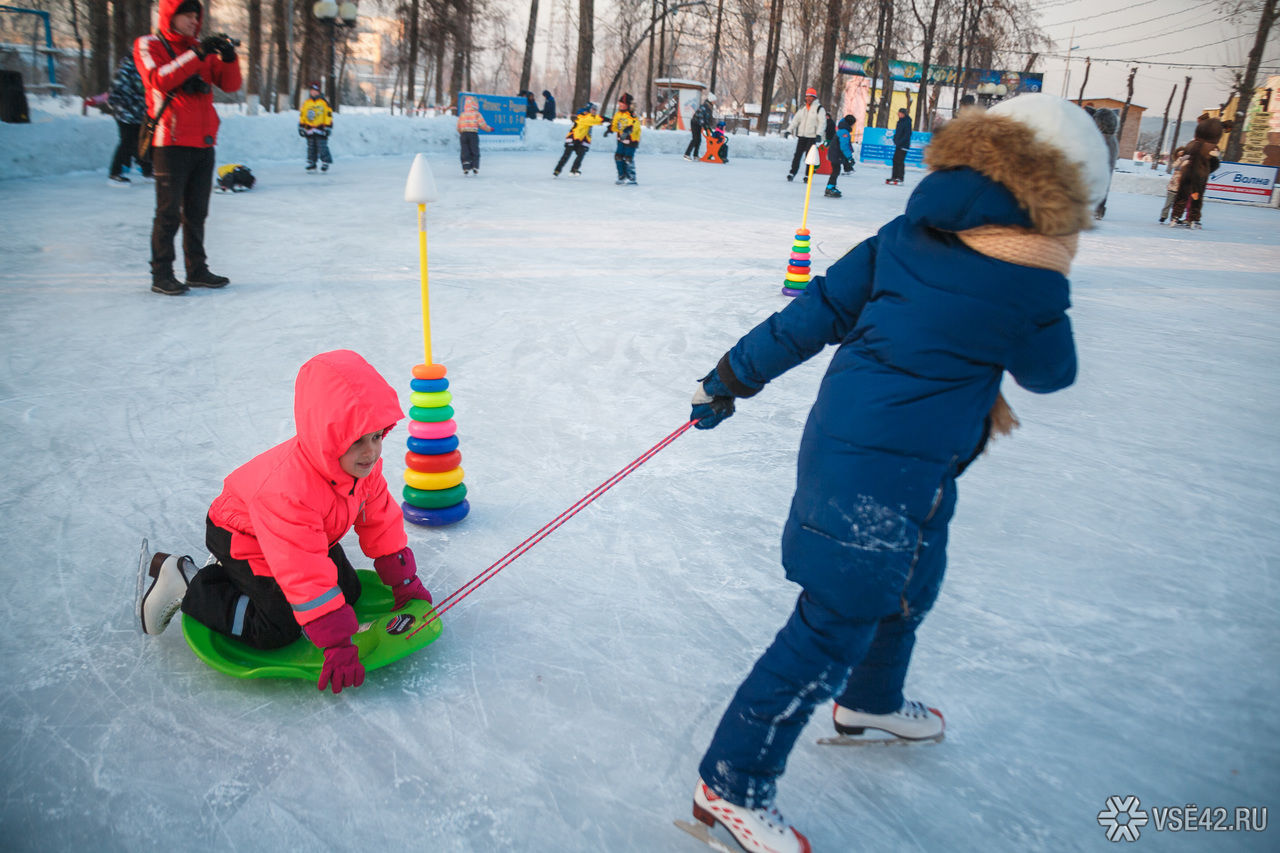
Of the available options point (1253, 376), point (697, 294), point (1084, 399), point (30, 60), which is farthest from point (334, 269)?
point (30, 60)

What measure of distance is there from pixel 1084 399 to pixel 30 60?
2438 centimetres

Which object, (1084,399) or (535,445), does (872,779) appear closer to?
(535,445)

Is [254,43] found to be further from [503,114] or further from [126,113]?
[126,113]

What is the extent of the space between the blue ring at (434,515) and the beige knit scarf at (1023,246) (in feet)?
6.63

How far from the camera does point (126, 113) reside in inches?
376

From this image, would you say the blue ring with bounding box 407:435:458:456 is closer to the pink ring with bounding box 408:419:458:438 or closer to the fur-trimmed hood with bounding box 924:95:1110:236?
the pink ring with bounding box 408:419:458:438

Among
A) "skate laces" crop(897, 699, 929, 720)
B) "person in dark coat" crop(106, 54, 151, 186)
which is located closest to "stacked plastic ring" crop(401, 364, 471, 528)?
"skate laces" crop(897, 699, 929, 720)

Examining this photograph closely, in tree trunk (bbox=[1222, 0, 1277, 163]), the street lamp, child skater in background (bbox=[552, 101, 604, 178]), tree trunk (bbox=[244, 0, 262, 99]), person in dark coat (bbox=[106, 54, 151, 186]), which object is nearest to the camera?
person in dark coat (bbox=[106, 54, 151, 186])

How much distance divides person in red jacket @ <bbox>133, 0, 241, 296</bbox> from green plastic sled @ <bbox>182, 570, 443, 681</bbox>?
4.21 meters

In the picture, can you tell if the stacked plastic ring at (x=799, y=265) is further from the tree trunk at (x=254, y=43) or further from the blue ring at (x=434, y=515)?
the tree trunk at (x=254, y=43)

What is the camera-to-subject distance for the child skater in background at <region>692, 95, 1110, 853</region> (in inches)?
55.7

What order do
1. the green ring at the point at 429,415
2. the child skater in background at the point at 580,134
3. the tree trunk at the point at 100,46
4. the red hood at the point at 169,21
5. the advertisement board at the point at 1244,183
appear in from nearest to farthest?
1. the green ring at the point at 429,415
2. the red hood at the point at 169,21
3. the child skater in background at the point at 580,134
4. the tree trunk at the point at 100,46
5. the advertisement board at the point at 1244,183

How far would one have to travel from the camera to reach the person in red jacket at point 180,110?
507 centimetres

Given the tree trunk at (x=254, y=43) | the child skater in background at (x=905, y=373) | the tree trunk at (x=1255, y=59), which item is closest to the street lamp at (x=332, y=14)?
the tree trunk at (x=254, y=43)
